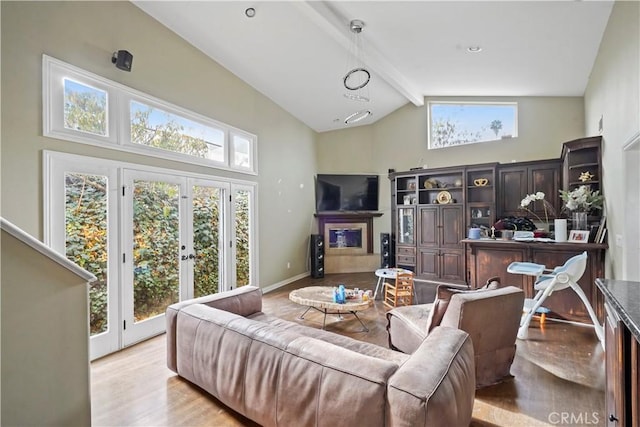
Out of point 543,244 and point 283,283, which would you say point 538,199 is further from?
point 283,283

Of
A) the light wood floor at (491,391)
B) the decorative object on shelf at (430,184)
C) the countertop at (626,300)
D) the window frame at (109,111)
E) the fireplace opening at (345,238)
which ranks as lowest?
the light wood floor at (491,391)

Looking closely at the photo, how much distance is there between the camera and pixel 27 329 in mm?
1663

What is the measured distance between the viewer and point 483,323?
8.32ft

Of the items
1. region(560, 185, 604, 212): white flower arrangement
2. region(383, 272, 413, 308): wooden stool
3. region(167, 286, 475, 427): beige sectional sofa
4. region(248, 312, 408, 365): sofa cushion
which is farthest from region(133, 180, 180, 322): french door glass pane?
region(560, 185, 604, 212): white flower arrangement

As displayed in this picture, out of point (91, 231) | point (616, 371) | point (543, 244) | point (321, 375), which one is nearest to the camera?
point (616, 371)

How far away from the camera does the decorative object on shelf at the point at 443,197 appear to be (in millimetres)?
6617

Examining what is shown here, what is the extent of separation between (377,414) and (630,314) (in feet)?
3.43

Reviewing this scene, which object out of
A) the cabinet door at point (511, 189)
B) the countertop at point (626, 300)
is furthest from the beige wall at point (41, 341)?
the cabinet door at point (511, 189)

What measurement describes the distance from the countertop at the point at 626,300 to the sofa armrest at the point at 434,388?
73 centimetres

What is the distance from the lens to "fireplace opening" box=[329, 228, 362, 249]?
7904 millimetres

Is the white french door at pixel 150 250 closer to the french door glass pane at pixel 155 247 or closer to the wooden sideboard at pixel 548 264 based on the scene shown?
the french door glass pane at pixel 155 247

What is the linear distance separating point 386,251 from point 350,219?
1.17 metres

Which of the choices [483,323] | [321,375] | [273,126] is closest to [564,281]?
[483,323]

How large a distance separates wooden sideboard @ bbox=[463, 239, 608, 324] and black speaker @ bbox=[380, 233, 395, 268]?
245cm
